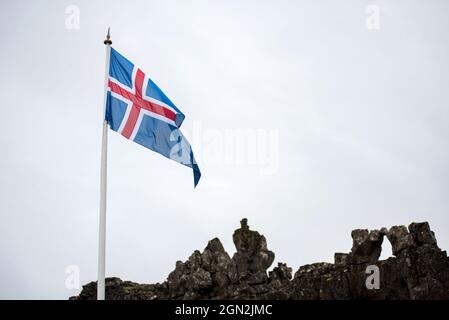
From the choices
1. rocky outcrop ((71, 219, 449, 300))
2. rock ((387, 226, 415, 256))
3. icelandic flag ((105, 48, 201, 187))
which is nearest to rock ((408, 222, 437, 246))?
rocky outcrop ((71, 219, 449, 300))

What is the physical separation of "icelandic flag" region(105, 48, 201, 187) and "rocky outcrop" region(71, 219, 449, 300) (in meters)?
36.2

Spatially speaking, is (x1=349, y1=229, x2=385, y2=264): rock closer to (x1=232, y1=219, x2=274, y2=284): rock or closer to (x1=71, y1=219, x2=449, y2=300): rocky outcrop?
(x1=71, y1=219, x2=449, y2=300): rocky outcrop

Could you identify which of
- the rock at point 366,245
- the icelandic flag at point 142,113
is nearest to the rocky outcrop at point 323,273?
the rock at point 366,245

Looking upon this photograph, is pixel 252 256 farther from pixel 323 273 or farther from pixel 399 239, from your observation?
pixel 399 239

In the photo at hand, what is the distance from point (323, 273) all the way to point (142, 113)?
4205 centimetres

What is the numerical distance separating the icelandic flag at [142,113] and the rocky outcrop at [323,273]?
36.2m

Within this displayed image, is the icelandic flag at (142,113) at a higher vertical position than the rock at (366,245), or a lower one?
higher

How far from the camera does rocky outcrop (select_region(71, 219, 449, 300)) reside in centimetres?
5103

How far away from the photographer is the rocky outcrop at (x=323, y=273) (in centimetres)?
5103

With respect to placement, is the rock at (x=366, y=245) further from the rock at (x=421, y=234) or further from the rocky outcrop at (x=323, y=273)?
the rock at (x=421, y=234)

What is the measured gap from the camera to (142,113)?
878 inches

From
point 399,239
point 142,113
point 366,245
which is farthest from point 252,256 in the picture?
point 142,113
